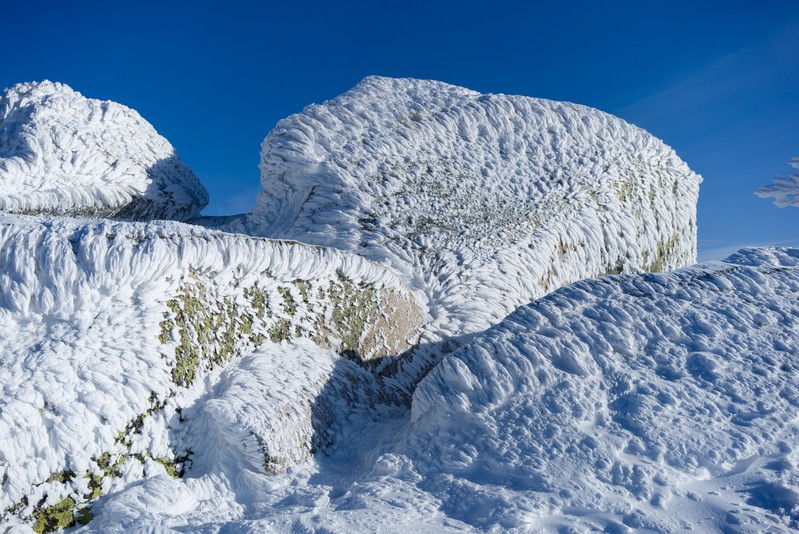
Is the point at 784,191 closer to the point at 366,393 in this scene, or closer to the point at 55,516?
the point at 366,393

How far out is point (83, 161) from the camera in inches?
283

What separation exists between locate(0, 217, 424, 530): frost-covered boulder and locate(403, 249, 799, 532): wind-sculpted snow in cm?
94

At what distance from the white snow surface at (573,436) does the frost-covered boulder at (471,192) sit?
1.86 meters

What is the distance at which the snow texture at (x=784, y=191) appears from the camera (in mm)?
4594

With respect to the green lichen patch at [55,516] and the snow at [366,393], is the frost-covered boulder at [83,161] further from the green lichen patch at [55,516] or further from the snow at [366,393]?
the green lichen patch at [55,516]

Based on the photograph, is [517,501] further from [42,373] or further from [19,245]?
[19,245]

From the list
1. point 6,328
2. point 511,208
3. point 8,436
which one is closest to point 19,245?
point 6,328

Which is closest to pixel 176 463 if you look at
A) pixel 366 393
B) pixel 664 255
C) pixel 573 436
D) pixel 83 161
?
pixel 366 393

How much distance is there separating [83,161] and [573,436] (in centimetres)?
617

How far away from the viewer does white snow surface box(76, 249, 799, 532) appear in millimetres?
2973

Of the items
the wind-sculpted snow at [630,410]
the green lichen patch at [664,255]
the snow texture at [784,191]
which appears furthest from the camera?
the green lichen patch at [664,255]

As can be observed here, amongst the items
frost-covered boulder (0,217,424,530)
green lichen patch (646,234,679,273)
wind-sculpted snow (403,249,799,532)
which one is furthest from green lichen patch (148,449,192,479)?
green lichen patch (646,234,679,273)

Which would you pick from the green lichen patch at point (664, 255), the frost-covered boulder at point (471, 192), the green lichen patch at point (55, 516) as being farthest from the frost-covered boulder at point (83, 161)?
the green lichen patch at point (664, 255)

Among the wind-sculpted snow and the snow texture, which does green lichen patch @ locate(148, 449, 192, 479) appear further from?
the snow texture
